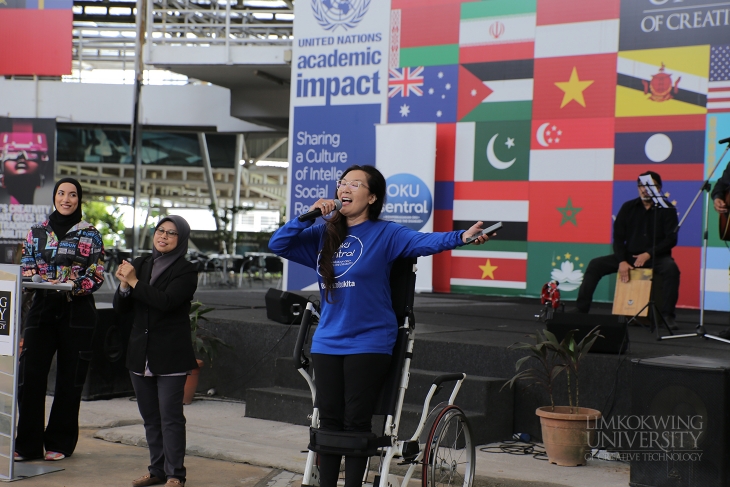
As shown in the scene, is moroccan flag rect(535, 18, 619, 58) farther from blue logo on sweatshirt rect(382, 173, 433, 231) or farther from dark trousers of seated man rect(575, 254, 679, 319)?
dark trousers of seated man rect(575, 254, 679, 319)

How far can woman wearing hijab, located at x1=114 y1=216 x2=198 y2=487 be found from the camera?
4012 millimetres

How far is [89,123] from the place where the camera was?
16359 mm

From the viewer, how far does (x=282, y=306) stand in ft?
21.0

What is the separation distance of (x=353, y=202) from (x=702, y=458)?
2030 millimetres

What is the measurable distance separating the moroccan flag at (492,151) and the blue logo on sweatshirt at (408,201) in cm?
46

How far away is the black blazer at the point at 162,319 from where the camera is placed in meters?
4.00

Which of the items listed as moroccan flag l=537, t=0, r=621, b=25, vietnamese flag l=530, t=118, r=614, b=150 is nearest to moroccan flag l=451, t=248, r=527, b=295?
vietnamese flag l=530, t=118, r=614, b=150

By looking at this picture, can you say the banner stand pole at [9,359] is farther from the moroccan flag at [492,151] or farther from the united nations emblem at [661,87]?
the united nations emblem at [661,87]

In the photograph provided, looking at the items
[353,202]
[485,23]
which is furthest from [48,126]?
[353,202]

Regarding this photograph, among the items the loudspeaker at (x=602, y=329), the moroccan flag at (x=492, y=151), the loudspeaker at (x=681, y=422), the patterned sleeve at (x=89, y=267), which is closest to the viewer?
the loudspeaker at (x=681, y=422)

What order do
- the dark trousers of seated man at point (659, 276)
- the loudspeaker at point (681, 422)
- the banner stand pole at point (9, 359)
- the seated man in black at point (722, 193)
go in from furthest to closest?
the dark trousers of seated man at point (659, 276)
the seated man in black at point (722, 193)
the banner stand pole at point (9, 359)
the loudspeaker at point (681, 422)

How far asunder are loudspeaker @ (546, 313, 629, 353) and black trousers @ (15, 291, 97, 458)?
2612mm

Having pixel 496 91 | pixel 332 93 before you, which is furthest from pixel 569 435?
pixel 332 93

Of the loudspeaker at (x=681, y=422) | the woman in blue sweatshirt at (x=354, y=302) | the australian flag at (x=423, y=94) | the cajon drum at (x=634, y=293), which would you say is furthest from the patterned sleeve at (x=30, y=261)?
the australian flag at (x=423, y=94)
